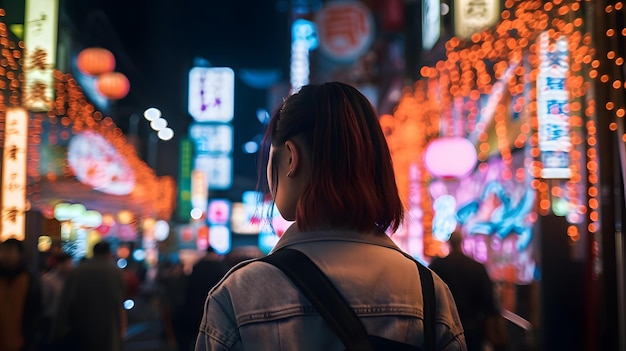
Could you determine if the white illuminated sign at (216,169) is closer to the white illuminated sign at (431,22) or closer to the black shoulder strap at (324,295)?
the white illuminated sign at (431,22)

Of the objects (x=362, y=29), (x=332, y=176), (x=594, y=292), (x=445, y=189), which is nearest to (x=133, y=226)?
(x=362, y=29)

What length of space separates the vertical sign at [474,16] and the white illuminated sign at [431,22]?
1.72 metres

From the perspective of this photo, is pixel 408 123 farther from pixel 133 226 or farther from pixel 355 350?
pixel 355 350

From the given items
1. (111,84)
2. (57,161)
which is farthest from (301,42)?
(57,161)

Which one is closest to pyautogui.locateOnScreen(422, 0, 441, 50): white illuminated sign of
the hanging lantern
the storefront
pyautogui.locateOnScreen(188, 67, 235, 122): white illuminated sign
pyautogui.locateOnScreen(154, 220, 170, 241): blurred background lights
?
the hanging lantern

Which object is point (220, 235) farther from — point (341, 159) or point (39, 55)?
point (341, 159)

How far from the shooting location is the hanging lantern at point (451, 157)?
35.1 feet

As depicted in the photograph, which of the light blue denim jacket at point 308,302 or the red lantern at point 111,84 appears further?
the red lantern at point 111,84

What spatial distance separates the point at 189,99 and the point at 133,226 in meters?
7.47

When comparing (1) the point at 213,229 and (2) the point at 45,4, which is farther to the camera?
(1) the point at 213,229

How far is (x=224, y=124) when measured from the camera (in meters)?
31.8

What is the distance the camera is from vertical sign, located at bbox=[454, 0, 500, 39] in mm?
11594

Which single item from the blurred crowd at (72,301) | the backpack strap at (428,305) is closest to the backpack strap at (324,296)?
the backpack strap at (428,305)

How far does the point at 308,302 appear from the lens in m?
1.78
